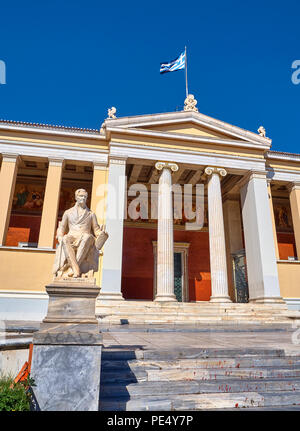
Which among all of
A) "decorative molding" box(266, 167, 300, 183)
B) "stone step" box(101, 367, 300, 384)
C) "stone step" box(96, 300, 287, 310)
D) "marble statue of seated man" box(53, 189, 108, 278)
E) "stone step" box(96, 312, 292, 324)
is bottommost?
"stone step" box(101, 367, 300, 384)

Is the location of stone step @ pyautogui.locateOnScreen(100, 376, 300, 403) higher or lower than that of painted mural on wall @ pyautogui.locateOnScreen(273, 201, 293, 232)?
lower

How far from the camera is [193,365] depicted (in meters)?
4.98

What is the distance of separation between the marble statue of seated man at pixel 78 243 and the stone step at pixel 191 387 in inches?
65.3

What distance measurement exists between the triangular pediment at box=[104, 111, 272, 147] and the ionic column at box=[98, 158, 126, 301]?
2.08m

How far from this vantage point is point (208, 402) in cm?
405

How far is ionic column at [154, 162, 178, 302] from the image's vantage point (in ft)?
43.8

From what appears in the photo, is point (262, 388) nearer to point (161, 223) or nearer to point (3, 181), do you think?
point (161, 223)

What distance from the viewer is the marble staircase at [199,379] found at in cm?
406

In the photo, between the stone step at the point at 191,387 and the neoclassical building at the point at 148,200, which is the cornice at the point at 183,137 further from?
the stone step at the point at 191,387

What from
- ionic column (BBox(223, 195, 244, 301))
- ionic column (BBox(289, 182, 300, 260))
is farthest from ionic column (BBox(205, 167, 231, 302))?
ionic column (BBox(289, 182, 300, 260))

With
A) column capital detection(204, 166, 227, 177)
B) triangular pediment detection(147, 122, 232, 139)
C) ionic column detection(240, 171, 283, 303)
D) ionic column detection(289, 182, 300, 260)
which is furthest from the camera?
ionic column detection(289, 182, 300, 260)

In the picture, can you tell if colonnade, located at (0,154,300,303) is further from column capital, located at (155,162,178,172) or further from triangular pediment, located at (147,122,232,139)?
triangular pediment, located at (147,122,232,139)

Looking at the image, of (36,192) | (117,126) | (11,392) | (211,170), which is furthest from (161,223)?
(11,392)

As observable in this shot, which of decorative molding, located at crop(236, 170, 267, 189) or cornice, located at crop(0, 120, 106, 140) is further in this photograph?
decorative molding, located at crop(236, 170, 267, 189)
